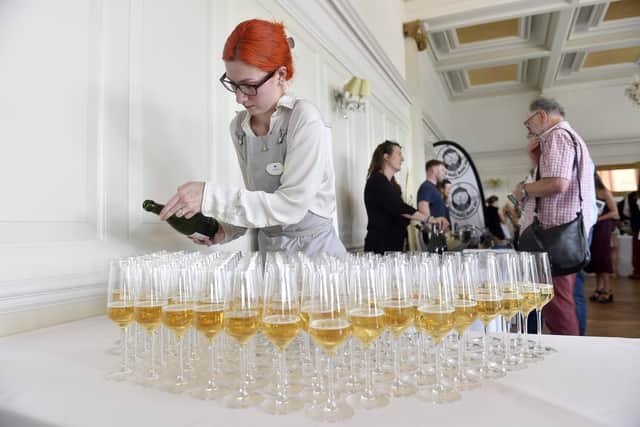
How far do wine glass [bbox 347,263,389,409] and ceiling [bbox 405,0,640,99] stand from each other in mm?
6099

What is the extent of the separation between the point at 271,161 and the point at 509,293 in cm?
89

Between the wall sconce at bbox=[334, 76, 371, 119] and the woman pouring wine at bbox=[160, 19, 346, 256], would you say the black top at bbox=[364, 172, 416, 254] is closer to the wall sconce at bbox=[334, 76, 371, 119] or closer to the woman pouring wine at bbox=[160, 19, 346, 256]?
the wall sconce at bbox=[334, 76, 371, 119]

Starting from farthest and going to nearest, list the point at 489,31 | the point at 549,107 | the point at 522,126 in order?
the point at 522,126
the point at 489,31
the point at 549,107

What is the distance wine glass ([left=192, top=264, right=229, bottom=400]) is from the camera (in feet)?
2.52

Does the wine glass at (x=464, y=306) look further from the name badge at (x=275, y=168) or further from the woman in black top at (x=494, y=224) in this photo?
the woman in black top at (x=494, y=224)

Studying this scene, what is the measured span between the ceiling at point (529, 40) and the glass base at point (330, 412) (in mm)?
6298

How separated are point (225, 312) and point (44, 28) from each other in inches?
45.7

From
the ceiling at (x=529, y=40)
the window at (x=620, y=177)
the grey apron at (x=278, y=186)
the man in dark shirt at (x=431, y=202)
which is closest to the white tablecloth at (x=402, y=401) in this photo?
the grey apron at (x=278, y=186)

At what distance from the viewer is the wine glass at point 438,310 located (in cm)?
71

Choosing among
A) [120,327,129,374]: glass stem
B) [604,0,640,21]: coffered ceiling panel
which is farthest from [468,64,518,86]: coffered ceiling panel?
[120,327,129,374]: glass stem

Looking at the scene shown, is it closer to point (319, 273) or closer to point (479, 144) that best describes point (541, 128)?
point (319, 273)

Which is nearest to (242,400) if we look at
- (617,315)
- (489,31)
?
(617,315)

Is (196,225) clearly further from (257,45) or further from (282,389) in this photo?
(282,389)

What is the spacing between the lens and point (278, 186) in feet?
4.94
